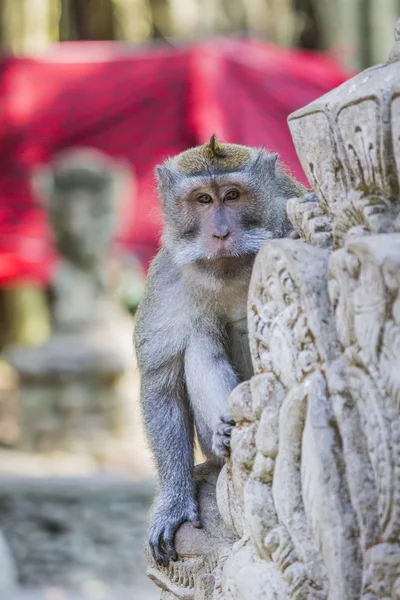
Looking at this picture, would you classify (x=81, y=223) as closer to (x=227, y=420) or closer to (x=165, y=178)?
(x=165, y=178)

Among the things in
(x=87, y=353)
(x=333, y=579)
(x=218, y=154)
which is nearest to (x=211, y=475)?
(x=218, y=154)

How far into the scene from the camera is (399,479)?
215cm

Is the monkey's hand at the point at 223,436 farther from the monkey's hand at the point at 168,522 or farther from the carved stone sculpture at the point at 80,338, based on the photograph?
the carved stone sculpture at the point at 80,338

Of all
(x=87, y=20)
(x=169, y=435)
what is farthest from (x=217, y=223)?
(x=87, y=20)

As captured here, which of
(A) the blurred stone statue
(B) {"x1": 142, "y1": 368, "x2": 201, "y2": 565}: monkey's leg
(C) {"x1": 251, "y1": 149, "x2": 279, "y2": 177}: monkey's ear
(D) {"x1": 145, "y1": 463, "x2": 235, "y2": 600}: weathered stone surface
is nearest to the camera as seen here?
(D) {"x1": 145, "y1": 463, "x2": 235, "y2": 600}: weathered stone surface

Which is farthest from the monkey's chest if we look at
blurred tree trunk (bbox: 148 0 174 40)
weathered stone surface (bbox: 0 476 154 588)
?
blurred tree trunk (bbox: 148 0 174 40)

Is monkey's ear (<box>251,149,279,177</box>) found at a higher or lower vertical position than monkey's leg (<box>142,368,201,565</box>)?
higher

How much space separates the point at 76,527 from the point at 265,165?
18.1 feet

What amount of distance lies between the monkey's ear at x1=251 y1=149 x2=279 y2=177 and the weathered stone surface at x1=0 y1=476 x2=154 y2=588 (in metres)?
5.20

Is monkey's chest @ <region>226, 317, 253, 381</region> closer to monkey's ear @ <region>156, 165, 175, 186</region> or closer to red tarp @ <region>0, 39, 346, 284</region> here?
monkey's ear @ <region>156, 165, 175, 186</region>

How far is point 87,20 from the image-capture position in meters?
16.8

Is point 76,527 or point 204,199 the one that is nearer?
point 204,199

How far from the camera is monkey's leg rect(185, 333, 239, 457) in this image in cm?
365

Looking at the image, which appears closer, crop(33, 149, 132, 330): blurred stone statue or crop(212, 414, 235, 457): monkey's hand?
crop(212, 414, 235, 457): monkey's hand
